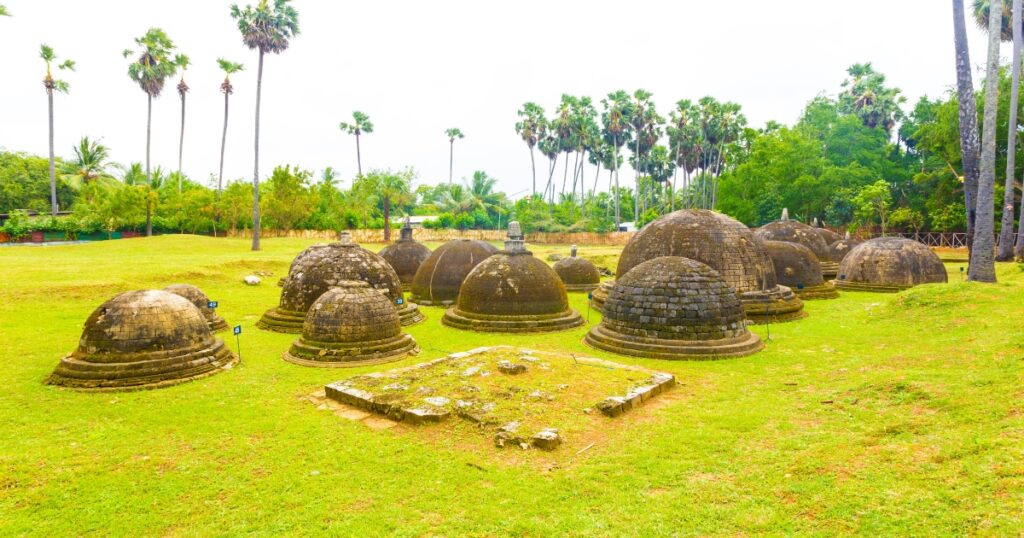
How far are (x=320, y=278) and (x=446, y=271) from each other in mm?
6439

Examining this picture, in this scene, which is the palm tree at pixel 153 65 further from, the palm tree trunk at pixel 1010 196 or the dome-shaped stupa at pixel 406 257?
the palm tree trunk at pixel 1010 196

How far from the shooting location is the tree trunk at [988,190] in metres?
20.3

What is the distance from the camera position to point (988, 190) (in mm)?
20578

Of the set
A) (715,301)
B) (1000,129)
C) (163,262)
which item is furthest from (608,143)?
(715,301)

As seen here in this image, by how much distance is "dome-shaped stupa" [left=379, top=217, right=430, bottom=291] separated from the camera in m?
26.8

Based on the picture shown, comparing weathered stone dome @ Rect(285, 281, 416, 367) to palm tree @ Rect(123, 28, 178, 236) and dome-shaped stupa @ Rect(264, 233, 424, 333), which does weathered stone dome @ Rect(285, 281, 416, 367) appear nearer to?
dome-shaped stupa @ Rect(264, 233, 424, 333)

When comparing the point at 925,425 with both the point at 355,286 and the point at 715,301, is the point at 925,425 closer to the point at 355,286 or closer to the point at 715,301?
the point at 715,301

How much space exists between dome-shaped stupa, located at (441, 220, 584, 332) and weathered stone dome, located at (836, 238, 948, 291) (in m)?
16.9

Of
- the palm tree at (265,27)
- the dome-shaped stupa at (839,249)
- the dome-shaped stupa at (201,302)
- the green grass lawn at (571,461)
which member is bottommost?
the green grass lawn at (571,461)

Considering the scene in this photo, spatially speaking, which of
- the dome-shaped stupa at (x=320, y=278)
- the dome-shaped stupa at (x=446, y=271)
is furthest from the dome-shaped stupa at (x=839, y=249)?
the dome-shaped stupa at (x=320, y=278)

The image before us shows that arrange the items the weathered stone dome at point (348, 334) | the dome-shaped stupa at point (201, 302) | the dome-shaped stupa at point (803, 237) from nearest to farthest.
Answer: the weathered stone dome at point (348, 334) < the dome-shaped stupa at point (201, 302) < the dome-shaped stupa at point (803, 237)

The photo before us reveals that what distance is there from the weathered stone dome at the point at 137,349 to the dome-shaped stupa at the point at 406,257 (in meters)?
13.8

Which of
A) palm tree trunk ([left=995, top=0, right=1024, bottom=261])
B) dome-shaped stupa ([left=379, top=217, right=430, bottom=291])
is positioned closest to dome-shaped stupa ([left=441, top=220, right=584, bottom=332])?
dome-shaped stupa ([left=379, top=217, right=430, bottom=291])

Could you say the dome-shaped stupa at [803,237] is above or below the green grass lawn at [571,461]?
above
